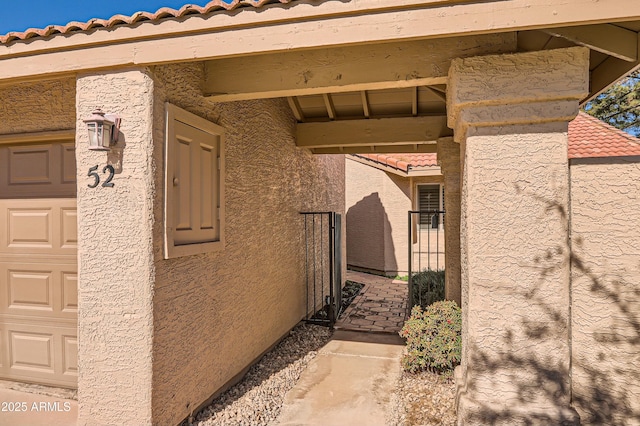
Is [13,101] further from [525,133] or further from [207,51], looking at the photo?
[525,133]

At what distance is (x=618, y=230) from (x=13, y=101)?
608cm

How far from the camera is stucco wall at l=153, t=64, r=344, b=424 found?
3.42m

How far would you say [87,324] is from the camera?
3338 mm

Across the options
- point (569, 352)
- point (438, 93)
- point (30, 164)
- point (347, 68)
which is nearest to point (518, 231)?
point (569, 352)

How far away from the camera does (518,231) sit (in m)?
3.07

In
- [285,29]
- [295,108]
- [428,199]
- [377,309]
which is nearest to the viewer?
[285,29]

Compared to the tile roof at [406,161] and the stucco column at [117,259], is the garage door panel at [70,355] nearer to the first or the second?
the stucco column at [117,259]

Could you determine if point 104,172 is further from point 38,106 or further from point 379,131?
point 379,131

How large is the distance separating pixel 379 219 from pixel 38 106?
11953 millimetres

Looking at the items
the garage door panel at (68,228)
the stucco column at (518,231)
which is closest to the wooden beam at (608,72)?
the stucco column at (518,231)

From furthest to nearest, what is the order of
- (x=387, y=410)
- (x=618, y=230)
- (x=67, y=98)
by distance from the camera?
1. (x=387, y=410)
2. (x=67, y=98)
3. (x=618, y=230)

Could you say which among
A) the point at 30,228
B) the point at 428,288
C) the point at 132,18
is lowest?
the point at 428,288

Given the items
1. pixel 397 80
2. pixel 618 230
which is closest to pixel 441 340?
pixel 618 230

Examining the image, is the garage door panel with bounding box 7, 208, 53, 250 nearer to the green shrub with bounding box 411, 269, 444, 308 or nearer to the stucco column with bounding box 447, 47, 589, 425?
the stucco column with bounding box 447, 47, 589, 425
